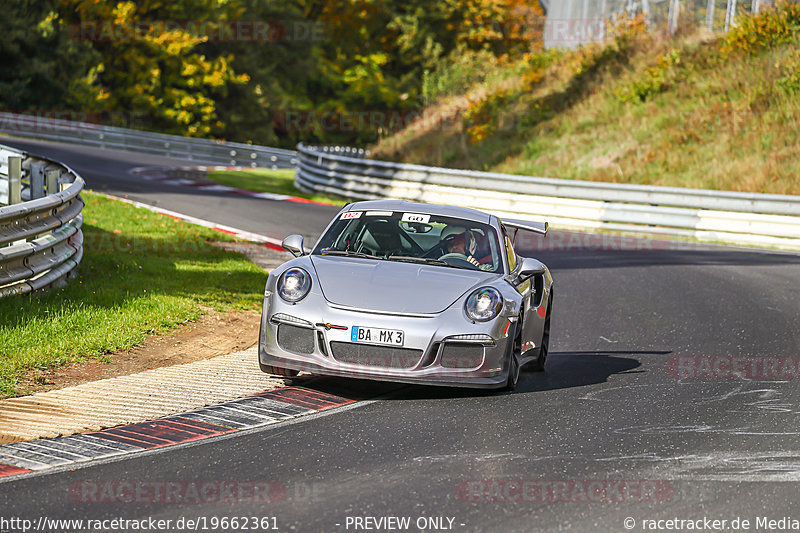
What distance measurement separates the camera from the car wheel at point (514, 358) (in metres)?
7.50

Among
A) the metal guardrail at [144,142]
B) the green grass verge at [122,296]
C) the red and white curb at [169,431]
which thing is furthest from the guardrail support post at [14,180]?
the metal guardrail at [144,142]

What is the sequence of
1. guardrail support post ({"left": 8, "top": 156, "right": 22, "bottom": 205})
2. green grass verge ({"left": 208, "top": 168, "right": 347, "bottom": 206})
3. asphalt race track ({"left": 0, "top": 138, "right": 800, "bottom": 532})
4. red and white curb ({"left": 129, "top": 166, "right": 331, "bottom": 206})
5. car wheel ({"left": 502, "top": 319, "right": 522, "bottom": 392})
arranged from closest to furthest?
asphalt race track ({"left": 0, "top": 138, "right": 800, "bottom": 532}) → car wheel ({"left": 502, "top": 319, "right": 522, "bottom": 392}) → guardrail support post ({"left": 8, "top": 156, "right": 22, "bottom": 205}) → red and white curb ({"left": 129, "top": 166, "right": 331, "bottom": 206}) → green grass verge ({"left": 208, "top": 168, "right": 347, "bottom": 206})

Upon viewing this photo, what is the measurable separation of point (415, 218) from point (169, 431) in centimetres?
299

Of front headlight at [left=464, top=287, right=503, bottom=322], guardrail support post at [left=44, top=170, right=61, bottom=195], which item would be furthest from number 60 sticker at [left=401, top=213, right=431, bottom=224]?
guardrail support post at [left=44, top=170, right=61, bottom=195]

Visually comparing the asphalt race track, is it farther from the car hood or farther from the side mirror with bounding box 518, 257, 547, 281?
the side mirror with bounding box 518, 257, 547, 281

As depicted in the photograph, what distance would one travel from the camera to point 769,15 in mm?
31734

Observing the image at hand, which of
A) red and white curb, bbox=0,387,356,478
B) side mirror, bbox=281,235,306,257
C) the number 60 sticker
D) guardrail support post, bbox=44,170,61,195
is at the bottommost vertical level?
red and white curb, bbox=0,387,356,478

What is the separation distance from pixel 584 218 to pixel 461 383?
16735 millimetres

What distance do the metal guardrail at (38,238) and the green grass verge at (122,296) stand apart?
0.18 m

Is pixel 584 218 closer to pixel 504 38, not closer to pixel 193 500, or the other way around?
pixel 193 500

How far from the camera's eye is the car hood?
720 cm

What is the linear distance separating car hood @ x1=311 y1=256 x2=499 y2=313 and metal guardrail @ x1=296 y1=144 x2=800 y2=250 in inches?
597

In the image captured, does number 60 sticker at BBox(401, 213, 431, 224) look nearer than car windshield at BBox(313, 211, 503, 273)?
No

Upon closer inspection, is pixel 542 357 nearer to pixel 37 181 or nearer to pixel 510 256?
pixel 510 256
